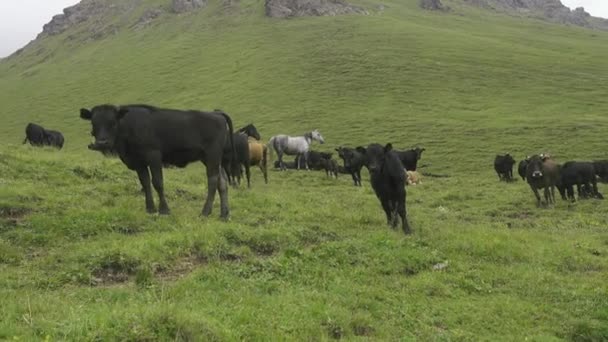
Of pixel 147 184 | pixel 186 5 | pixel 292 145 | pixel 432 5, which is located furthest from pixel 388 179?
pixel 432 5

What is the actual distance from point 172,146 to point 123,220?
1.98 meters

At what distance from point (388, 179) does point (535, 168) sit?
1016cm

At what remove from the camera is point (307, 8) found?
109688mm

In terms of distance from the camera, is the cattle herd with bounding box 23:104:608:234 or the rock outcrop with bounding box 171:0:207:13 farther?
the rock outcrop with bounding box 171:0:207:13

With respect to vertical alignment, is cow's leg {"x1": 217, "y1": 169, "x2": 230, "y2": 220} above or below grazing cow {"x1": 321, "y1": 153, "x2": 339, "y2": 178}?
above

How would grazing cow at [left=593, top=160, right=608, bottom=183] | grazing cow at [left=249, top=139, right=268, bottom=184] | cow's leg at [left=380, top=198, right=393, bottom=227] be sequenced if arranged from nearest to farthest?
cow's leg at [left=380, top=198, right=393, bottom=227] < grazing cow at [left=249, top=139, right=268, bottom=184] < grazing cow at [left=593, top=160, right=608, bottom=183]

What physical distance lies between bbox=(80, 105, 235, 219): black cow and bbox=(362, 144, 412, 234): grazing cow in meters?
3.57

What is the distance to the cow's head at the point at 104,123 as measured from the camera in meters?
12.4

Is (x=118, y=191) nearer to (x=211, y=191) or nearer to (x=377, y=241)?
(x=211, y=191)

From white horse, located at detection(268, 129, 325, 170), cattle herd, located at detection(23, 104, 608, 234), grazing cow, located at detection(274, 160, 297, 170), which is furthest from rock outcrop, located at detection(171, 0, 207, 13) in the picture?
cattle herd, located at detection(23, 104, 608, 234)

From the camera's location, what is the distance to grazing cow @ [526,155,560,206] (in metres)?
22.4

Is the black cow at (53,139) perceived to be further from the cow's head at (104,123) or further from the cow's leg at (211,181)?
the cow's head at (104,123)

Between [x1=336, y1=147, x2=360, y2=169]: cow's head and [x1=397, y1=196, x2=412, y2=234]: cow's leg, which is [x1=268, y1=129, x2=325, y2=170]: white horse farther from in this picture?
[x1=397, y1=196, x2=412, y2=234]: cow's leg

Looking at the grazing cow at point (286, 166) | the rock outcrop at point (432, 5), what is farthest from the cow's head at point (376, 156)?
the rock outcrop at point (432, 5)
